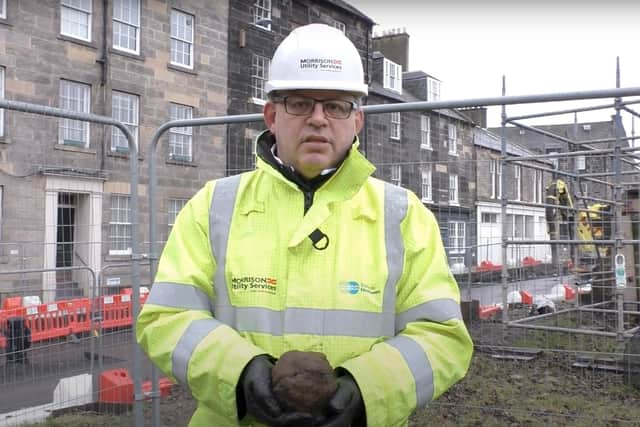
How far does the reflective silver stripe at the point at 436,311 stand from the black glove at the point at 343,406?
350 millimetres

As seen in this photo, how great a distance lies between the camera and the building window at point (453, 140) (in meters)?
4.78

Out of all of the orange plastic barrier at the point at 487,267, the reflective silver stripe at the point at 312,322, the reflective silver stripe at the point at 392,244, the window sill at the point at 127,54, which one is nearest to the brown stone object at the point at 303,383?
the reflective silver stripe at the point at 312,322

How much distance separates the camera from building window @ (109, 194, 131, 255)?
4.75 metres

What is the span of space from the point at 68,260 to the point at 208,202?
296 centimetres

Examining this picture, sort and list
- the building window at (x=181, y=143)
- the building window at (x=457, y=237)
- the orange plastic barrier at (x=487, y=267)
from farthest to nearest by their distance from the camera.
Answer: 1. the orange plastic barrier at (x=487, y=267)
2. the building window at (x=181, y=143)
3. the building window at (x=457, y=237)

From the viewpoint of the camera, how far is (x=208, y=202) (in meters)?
2.31

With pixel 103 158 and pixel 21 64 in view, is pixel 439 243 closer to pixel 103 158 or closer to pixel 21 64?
pixel 103 158

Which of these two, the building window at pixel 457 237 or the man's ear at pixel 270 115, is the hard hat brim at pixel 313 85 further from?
the building window at pixel 457 237

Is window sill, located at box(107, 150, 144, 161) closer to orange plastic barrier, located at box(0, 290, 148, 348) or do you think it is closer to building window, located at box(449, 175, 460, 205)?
orange plastic barrier, located at box(0, 290, 148, 348)

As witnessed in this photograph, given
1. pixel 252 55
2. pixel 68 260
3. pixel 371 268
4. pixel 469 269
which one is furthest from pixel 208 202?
pixel 252 55

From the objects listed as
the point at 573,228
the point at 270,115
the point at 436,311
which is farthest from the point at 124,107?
the point at 436,311

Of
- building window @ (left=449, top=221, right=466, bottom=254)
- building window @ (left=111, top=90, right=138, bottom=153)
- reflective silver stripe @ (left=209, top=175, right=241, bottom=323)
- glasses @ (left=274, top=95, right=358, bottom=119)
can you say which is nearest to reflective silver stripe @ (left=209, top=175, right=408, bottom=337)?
reflective silver stripe @ (left=209, top=175, right=241, bottom=323)

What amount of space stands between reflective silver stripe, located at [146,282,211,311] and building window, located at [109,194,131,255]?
2698 millimetres

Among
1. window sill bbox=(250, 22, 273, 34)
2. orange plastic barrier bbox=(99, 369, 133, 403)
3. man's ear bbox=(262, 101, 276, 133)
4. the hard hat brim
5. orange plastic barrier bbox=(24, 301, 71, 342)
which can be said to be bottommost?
orange plastic barrier bbox=(99, 369, 133, 403)
